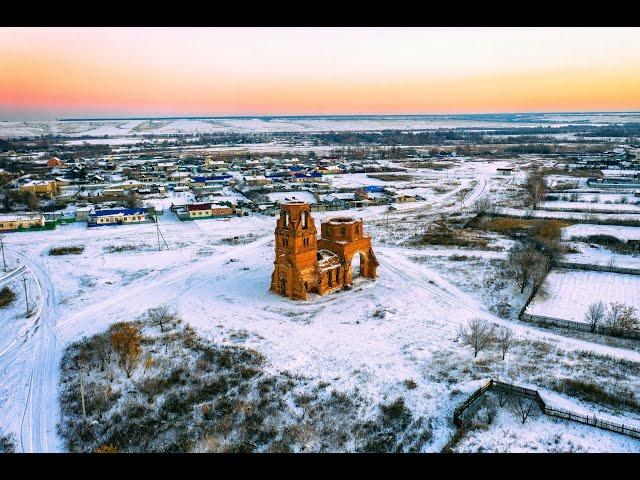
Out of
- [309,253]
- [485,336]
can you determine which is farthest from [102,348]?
[485,336]

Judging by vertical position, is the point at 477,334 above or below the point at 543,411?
above

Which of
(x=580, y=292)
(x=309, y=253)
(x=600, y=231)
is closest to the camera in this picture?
(x=309, y=253)

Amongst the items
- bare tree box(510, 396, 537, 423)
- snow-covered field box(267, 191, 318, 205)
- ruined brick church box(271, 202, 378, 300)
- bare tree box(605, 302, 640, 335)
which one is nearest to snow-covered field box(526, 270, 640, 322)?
bare tree box(605, 302, 640, 335)

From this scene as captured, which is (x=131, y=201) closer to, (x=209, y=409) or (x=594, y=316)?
(x=209, y=409)

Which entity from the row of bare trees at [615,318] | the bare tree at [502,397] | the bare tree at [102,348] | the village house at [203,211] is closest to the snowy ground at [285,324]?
the bare tree at [502,397]

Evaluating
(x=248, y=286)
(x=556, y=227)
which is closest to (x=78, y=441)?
(x=248, y=286)

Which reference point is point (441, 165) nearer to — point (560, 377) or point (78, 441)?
point (560, 377)
